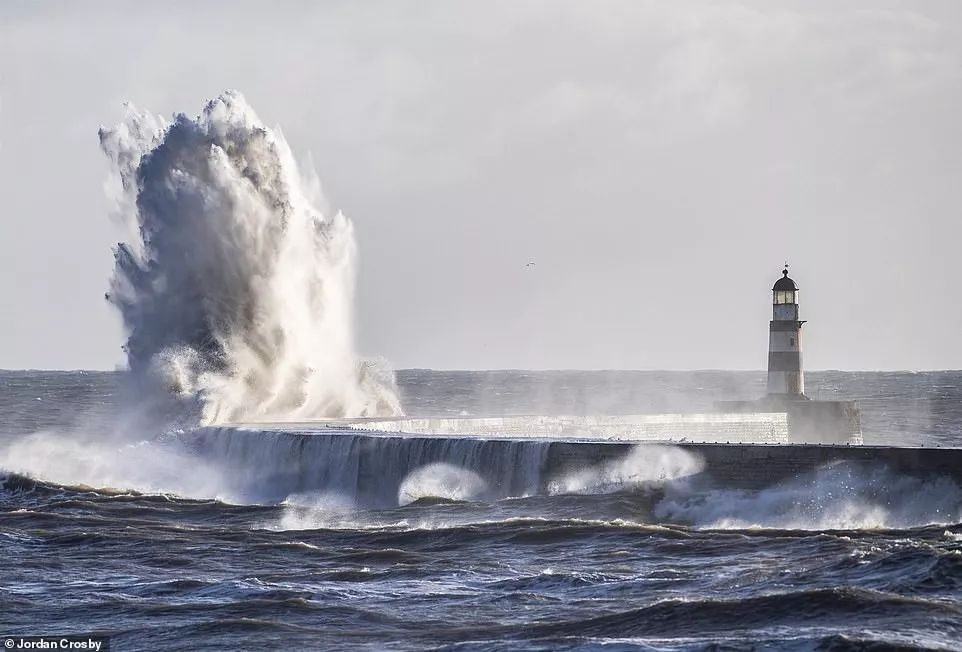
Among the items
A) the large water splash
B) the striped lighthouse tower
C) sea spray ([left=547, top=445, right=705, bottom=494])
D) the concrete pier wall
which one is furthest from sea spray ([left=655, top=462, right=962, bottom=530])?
the large water splash

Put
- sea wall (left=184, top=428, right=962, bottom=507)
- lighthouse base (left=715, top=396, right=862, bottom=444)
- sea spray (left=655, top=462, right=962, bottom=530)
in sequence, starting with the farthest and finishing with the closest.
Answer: lighthouse base (left=715, top=396, right=862, bottom=444) < sea wall (left=184, top=428, right=962, bottom=507) < sea spray (left=655, top=462, right=962, bottom=530)

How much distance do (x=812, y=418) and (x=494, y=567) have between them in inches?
546

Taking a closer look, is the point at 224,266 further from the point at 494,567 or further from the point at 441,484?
the point at 494,567

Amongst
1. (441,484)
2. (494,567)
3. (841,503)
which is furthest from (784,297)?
(494,567)

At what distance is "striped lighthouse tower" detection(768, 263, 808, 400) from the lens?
1101 inches

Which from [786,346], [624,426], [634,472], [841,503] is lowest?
[841,503]

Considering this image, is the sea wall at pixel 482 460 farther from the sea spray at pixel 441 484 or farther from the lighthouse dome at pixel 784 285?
the lighthouse dome at pixel 784 285

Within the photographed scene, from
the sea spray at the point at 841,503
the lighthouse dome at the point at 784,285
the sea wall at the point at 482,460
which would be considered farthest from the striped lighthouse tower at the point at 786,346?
the sea spray at the point at 841,503

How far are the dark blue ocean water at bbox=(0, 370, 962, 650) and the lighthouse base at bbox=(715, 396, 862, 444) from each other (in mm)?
9248

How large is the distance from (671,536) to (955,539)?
332 centimetres

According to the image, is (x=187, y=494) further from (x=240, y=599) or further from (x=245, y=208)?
(x=240, y=599)

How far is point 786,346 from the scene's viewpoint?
92.2ft

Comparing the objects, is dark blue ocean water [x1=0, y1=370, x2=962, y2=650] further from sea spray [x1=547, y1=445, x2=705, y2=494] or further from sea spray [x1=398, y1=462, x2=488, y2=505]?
sea spray [x1=547, y1=445, x2=705, y2=494]

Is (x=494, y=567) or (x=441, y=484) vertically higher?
(x=441, y=484)
